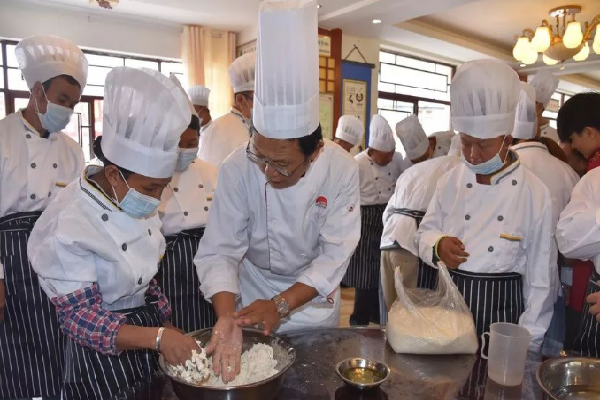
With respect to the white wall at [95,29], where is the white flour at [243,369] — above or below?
below

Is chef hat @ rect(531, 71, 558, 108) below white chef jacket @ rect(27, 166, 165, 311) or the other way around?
the other way around

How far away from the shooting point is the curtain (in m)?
5.78

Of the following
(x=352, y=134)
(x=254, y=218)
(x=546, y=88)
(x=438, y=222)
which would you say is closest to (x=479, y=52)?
(x=352, y=134)

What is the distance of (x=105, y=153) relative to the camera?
4.25ft

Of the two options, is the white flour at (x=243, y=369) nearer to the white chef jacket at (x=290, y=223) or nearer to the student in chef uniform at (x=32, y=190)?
the white chef jacket at (x=290, y=223)

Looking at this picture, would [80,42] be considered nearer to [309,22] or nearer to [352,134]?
[352,134]

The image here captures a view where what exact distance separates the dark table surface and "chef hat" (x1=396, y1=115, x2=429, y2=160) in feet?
8.90

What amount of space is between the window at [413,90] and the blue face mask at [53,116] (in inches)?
227

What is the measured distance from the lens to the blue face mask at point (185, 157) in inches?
83.4

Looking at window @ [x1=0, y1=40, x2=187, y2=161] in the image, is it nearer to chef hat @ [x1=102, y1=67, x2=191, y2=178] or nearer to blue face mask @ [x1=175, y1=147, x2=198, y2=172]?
blue face mask @ [x1=175, y1=147, x2=198, y2=172]

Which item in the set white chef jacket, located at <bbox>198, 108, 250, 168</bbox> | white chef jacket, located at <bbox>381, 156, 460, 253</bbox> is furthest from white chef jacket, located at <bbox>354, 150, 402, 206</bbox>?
white chef jacket, located at <bbox>198, 108, 250, 168</bbox>

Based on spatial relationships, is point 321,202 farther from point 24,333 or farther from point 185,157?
point 24,333

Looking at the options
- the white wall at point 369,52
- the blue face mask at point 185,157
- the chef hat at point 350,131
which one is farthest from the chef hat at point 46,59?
Answer: the white wall at point 369,52

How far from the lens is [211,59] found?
599 cm
